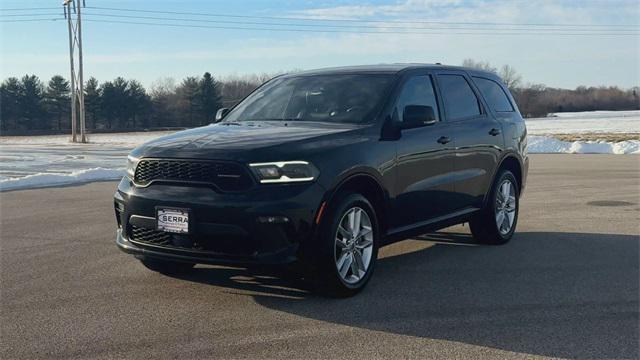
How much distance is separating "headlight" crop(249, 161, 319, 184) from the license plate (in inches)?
24.2

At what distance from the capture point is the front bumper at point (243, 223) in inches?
185

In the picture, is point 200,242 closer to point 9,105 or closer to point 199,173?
point 199,173

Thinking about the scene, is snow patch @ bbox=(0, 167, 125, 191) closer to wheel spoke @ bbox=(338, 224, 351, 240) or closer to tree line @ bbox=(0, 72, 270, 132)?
wheel spoke @ bbox=(338, 224, 351, 240)

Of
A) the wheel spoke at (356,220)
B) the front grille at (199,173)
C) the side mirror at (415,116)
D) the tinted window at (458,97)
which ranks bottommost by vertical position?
the wheel spoke at (356,220)

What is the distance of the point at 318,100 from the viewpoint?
6.18 metres

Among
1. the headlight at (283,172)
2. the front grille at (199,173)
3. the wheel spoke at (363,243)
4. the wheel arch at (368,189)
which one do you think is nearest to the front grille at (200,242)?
the front grille at (199,173)

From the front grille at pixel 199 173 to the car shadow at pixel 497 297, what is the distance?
0.70 m

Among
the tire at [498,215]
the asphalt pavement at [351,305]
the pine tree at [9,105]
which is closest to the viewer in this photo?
the asphalt pavement at [351,305]

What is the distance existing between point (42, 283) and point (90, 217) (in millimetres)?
3858

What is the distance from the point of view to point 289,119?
6082 mm

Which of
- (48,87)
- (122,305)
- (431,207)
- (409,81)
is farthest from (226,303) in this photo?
(48,87)

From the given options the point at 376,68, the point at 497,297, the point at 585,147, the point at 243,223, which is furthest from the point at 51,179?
the point at 585,147

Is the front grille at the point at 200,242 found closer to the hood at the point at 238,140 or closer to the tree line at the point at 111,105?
the hood at the point at 238,140

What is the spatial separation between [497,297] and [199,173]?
2539mm
